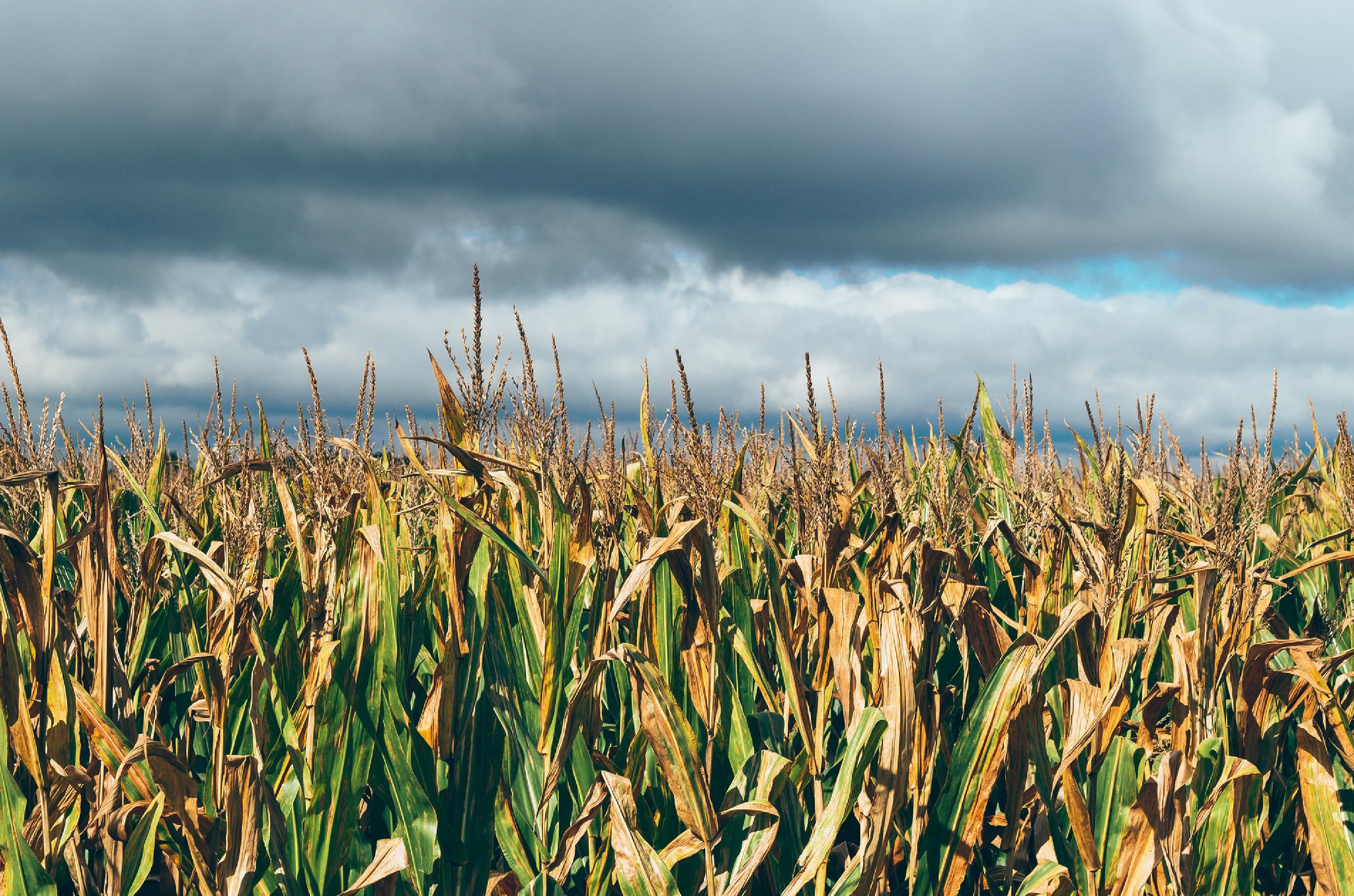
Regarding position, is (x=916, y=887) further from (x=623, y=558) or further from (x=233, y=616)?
(x=233, y=616)

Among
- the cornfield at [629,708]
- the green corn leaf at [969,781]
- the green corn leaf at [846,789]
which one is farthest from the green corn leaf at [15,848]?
the green corn leaf at [969,781]

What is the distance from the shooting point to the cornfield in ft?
6.27

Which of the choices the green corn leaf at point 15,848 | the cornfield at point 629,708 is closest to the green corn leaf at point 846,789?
the cornfield at point 629,708

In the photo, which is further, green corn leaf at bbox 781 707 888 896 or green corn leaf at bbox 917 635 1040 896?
green corn leaf at bbox 917 635 1040 896

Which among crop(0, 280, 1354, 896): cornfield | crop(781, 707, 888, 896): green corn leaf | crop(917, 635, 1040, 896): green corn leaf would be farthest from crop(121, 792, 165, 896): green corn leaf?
crop(917, 635, 1040, 896): green corn leaf

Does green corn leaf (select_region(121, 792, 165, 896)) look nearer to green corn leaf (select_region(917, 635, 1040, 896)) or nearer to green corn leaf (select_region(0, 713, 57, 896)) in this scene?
green corn leaf (select_region(0, 713, 57, 896))

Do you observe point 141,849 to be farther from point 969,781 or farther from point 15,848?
point 969,781

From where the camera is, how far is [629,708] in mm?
2494

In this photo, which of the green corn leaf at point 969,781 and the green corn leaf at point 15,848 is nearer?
the green corn leaf at point 15,848

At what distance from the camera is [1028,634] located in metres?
2.00

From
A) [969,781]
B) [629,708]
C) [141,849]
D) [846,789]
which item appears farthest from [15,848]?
[969,781]

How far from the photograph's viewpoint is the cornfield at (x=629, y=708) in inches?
75.2

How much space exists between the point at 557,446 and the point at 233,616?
0.91 m

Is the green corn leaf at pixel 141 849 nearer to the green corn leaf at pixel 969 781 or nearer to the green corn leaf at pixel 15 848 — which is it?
the green corn leaf at pixel 15 848
